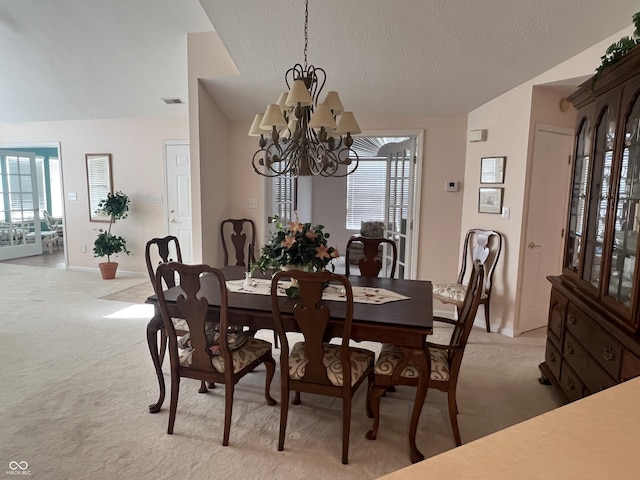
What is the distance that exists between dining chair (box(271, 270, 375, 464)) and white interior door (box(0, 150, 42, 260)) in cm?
728

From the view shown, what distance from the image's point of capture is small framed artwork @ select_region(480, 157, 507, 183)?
12.8 ft

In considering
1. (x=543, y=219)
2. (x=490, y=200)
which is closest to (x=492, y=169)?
(x=490, y=200)

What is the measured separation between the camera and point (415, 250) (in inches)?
180

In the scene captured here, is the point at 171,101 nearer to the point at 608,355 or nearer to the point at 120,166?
the point at 120,166

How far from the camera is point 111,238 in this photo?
19.0ft

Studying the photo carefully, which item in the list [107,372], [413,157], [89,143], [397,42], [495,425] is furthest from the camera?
[89,143]

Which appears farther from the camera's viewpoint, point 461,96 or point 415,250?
point 415,250

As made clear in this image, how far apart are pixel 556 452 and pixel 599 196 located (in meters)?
2.07

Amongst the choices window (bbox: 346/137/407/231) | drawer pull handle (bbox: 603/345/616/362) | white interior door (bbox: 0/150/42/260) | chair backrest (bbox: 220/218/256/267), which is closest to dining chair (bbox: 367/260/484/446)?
drawer pull handle (bbox: 603/345/616/362)

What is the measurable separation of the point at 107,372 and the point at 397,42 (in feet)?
11.4

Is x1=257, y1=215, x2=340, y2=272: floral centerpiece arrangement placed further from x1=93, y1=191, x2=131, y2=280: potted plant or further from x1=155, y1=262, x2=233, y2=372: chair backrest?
x1=93, y1=191, x2=131, y2=280: potted plant

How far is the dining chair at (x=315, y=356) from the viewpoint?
199 cm

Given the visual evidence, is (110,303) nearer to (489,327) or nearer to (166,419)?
(166,419)

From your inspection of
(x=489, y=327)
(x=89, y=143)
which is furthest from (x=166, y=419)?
(x=89, y=143)
